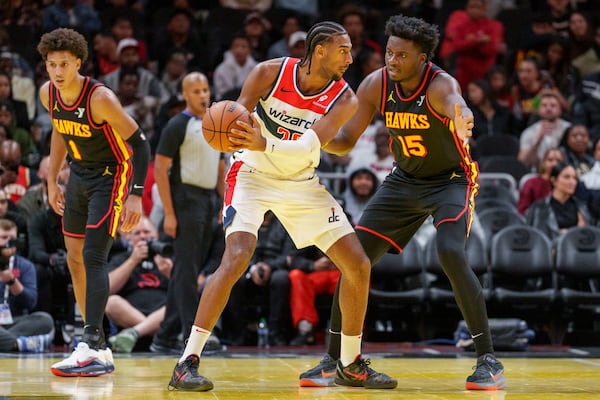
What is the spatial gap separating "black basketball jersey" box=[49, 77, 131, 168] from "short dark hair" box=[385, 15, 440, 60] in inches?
75.0

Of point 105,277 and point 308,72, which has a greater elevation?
point 308,72

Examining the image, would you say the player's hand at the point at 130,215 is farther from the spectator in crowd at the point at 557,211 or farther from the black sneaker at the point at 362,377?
the spectator in crowd at the point at 557,211

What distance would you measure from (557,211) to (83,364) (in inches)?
225

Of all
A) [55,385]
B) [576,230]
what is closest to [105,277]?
[55,385]

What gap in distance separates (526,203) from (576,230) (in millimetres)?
1061

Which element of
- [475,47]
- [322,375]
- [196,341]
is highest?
[475,47]

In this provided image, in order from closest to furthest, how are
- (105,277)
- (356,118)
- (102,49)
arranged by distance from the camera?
(356,118)
(105,277)
(102,49)

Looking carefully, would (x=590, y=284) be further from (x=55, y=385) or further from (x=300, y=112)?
(x=55, y=385)

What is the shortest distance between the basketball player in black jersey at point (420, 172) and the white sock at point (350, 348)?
189 mm

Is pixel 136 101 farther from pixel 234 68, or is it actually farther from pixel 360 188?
pixel 360 188

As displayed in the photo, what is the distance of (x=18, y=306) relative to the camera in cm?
860

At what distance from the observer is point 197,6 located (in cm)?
1459

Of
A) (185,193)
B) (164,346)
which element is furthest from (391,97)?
(164,346)

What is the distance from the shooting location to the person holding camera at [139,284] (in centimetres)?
862
